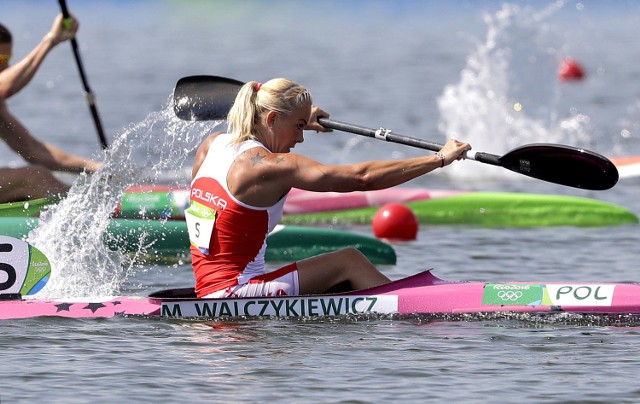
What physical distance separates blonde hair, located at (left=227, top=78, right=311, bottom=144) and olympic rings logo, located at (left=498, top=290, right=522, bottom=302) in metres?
1.39

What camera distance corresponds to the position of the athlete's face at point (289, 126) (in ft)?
21.6

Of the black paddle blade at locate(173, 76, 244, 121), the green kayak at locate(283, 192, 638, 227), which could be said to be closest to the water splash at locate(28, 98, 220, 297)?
the black paddle blade at locate(173, 76, 244, 121)

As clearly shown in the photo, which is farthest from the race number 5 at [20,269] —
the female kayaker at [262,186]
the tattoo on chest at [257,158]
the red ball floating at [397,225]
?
the red ball floating at [397,225]

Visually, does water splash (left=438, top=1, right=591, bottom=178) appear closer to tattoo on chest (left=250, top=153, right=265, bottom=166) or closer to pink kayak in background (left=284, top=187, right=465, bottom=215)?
pink kayak in background (left=284, top=187, right=465, bottom=215)

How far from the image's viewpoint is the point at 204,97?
25.8ft

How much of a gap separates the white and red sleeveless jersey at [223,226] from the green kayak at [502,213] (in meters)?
4.58

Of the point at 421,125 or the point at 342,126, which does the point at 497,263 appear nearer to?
the point at 342,126

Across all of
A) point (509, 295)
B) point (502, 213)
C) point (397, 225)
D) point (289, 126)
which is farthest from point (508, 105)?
point (289, 126)

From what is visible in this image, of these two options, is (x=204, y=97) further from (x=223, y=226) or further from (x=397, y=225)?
(x=397, y=225)

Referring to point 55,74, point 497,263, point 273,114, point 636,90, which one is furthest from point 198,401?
point 55,74

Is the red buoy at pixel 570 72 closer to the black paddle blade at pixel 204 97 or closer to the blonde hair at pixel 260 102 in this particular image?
the black paddle blade at pixel 204 97

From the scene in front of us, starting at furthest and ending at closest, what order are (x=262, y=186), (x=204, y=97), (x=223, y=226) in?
(x=204, y=97) → (x=223, y=226) → (x=262, y=186)

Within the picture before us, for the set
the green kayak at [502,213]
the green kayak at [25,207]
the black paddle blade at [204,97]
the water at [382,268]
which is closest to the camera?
the water at [382,268]

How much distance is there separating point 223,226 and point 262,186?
32 cm
